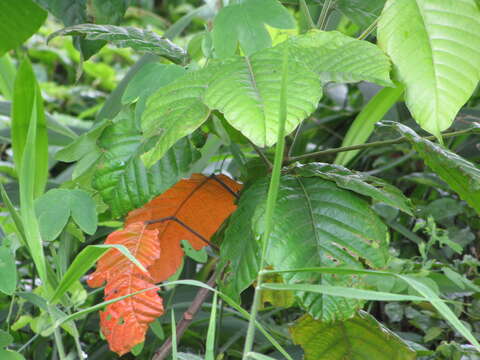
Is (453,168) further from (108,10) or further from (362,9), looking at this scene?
(108,10)

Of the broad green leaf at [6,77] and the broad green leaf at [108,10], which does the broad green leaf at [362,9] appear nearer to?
the broad green leaf at [108,10]

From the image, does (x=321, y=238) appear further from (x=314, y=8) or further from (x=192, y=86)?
(x=314, y=8)

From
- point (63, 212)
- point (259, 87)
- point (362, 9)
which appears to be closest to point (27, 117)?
point (63, 212)

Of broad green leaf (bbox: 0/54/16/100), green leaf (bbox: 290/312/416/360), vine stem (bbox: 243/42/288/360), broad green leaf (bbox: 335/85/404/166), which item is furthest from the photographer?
broad green leaf (bbox: 0/54/16/100)

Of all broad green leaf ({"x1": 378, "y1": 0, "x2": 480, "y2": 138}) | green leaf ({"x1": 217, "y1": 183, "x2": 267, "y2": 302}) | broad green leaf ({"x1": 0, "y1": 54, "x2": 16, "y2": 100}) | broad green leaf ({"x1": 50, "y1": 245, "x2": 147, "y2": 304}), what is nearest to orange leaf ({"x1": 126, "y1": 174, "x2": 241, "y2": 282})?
green leaf ({"x1": 217, "y1": 183, "x2": 267, "y2": 302})

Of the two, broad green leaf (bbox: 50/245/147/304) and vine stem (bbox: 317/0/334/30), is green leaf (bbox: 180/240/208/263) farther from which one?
vine stem (bbox: 317/0/334/30)

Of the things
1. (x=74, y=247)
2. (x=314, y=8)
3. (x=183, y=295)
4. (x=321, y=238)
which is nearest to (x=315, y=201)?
(x=321, y=238)

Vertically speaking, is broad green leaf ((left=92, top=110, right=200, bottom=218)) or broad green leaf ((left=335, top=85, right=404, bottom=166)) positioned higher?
broad green leaf ((left=92, top=110, right=200, bottom=218))

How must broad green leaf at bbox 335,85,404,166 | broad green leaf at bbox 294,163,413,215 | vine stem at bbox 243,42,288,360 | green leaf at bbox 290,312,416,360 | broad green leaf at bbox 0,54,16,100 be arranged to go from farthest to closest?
broad green leaf at bbox 0,54,16,100 → broad green leaf at bbox 335,85,404,166 → green leaf at bbox 290,312,416,360 → broad green leaf at bbox 294,163,413,215 → vine stem at bbox 243,42,288,360
